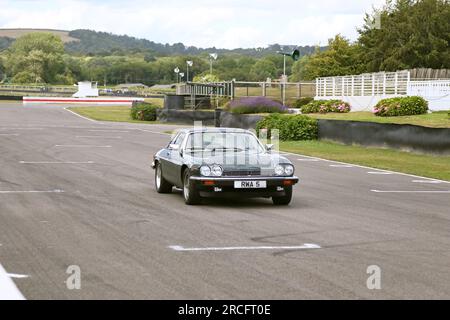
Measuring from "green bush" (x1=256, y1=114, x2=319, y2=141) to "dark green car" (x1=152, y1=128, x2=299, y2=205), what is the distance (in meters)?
20.2

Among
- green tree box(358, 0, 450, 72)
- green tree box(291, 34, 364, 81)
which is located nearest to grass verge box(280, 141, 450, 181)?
green tree box(358, 0, 450, 72)

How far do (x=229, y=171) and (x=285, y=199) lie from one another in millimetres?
1107

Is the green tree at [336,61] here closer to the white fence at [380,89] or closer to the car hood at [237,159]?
the white fence at [380,89]

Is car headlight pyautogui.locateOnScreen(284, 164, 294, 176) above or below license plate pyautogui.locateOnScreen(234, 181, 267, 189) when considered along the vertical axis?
above

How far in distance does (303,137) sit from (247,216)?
22.7 metres

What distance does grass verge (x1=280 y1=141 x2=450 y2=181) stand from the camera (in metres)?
23.2

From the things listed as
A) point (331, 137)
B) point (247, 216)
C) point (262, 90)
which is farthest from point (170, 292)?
point (262, 90)

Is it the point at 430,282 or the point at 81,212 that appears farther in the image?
the point at 81,212

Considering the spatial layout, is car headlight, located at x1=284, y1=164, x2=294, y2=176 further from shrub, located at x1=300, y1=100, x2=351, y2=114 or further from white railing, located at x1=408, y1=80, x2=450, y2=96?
shrub, located at x1=300, y1=100, x2=351, y2=114

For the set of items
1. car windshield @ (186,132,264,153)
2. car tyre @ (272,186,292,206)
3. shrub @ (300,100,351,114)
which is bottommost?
shrub @ (300,100,351,114)

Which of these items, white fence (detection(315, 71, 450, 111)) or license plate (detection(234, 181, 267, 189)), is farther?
white fence (detection(315, 71, 450, 111))

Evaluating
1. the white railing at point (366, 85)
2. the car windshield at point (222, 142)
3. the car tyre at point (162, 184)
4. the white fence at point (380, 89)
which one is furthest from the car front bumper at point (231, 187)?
the white railing at point (366, 85)
